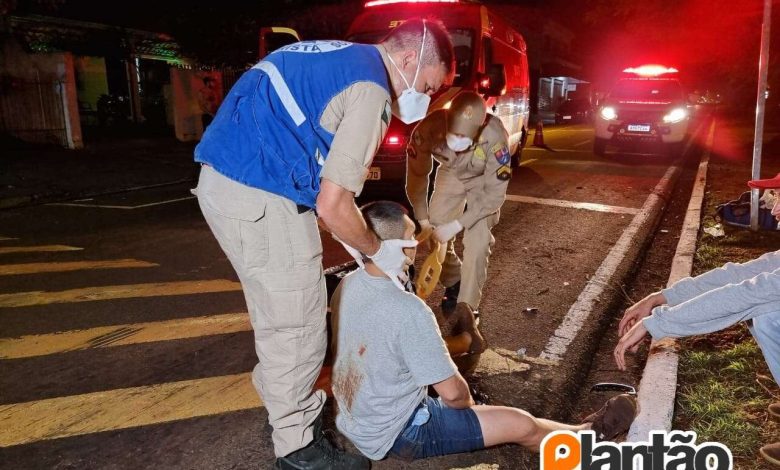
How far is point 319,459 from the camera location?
2334 mm

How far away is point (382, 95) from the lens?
2.10 metres

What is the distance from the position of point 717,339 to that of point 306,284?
3.01 m

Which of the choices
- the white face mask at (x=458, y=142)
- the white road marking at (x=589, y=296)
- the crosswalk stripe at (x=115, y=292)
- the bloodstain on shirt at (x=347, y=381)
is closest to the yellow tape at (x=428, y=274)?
the white face mask at (x=458, y=142)

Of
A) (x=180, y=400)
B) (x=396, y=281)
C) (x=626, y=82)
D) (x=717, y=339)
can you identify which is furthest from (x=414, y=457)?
(x=626, y=82)

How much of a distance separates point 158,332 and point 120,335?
25 cm

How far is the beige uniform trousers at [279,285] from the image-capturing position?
2.18m

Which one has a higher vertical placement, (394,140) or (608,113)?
(608,113)

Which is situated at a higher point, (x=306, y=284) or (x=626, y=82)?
(x=626, y=82)

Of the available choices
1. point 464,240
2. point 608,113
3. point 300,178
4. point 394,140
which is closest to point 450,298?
point 464,240

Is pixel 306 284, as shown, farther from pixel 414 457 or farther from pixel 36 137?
pixel 36 137

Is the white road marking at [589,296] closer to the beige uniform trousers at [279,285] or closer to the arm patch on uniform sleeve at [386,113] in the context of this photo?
the beige uniform trousers at [279,285]

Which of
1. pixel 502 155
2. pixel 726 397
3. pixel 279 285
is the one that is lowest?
pixel 726 397

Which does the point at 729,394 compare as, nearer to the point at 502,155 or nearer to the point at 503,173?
the point at 503,173

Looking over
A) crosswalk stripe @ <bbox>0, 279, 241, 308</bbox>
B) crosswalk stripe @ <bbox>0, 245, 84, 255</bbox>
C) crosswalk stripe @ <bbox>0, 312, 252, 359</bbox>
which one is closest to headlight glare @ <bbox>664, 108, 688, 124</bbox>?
crosswalk stripe @ <bbox>0, 279, 241, 308</bbox>
